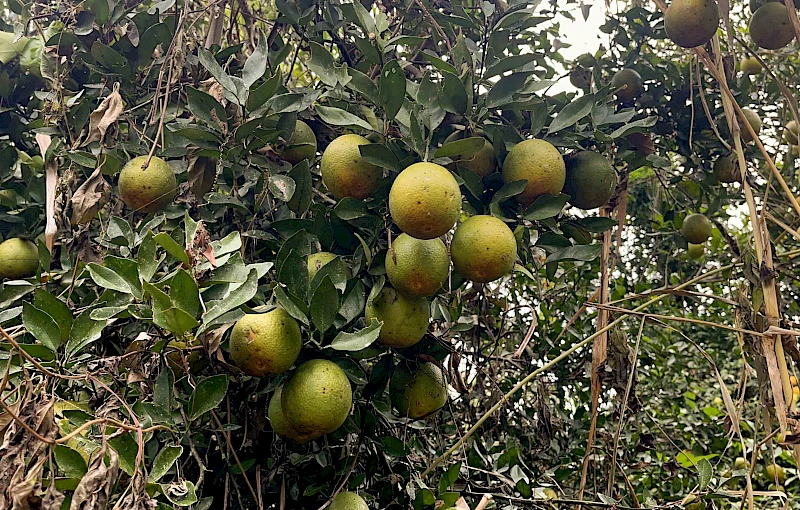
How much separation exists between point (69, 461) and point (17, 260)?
3.24 feet

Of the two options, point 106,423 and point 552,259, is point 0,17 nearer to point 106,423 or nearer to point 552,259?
point 106,423

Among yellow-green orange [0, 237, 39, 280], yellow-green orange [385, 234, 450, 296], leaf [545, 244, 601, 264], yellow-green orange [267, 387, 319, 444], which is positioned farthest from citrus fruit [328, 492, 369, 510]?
yellow-green orange [0, 237, 39, 280]

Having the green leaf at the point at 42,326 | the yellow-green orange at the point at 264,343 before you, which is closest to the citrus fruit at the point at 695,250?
the yellow-green orange at the point at 264,343

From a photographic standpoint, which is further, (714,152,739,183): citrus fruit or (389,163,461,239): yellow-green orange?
(714,152,739,183): citrus fruit

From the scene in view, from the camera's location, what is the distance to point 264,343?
1246 mm

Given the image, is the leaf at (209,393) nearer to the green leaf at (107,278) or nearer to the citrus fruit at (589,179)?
the green leaf at (107,278)

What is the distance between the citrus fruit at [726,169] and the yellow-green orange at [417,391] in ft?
4.32

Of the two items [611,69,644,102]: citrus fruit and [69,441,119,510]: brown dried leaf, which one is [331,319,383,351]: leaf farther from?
[611,69,644,102]: citrus fruit

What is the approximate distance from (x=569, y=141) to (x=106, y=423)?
3.95 ft

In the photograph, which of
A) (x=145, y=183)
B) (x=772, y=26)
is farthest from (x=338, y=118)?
(x=772, y=26)

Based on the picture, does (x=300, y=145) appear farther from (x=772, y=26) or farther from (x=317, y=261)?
(x=772, y=26)

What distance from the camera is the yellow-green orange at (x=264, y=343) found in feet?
4.09

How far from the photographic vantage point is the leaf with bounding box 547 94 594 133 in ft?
5.30

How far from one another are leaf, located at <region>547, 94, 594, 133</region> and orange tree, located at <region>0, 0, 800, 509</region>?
0.04ft
